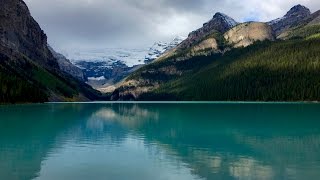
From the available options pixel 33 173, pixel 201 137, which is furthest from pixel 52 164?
pixel 201 137

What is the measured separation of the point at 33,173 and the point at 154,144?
81.4ft

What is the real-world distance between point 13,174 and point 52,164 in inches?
243

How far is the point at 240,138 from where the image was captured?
6456 cm

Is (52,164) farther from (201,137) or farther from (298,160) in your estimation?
(201,137)

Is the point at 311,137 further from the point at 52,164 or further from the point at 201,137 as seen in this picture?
the point at 52,164

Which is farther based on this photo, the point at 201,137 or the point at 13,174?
the point at 201,137

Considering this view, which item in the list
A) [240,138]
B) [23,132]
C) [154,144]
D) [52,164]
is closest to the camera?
[52,164]

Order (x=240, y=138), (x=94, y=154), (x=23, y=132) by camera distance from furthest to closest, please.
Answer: (x=23, y=132) → (x=240, y=138) → (x=94, y=154)

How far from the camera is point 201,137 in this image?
6675 centimetres

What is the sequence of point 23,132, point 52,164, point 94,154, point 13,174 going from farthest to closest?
point 23,132 < point 94,154 < point 52,164 < point 13,174

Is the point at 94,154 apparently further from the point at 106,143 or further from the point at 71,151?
the point at 106,143

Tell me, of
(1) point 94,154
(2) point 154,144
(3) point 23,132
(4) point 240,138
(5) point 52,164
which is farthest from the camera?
(3) point 23,132

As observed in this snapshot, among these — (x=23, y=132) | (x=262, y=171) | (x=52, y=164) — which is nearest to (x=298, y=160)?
(x=262, y=171)

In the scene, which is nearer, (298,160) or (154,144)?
(298,160)
